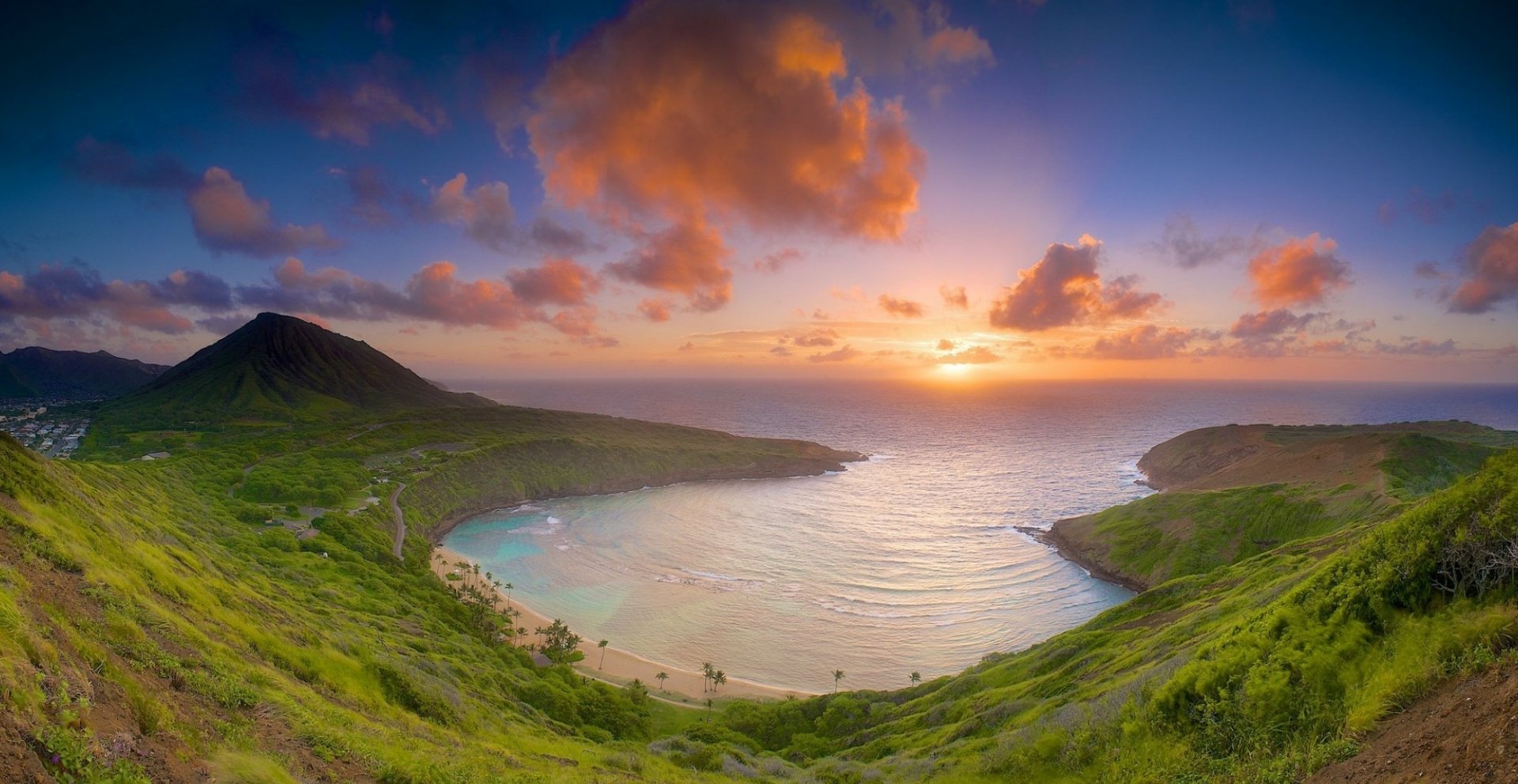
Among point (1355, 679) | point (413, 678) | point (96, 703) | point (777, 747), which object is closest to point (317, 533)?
point (413, 678)

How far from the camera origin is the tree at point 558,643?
59.0m

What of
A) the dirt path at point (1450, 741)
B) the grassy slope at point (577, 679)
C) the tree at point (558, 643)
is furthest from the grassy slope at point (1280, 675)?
the tree at point (558, 643)

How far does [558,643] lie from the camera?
6159 cm

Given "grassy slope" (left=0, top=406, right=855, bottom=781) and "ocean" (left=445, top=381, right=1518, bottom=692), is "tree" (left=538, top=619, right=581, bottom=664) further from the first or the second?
"ocean" (left=445, top=381, right=1518, bottom=692)

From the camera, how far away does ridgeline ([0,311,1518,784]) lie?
14.9 m

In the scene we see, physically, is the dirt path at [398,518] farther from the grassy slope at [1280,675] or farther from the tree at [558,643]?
the grassy slope at [1280,675]

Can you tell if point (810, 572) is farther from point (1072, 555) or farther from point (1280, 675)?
point (1280, 675)

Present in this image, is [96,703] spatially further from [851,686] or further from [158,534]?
[851,686]

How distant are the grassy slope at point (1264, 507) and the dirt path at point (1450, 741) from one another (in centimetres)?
6238

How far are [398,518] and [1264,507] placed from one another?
135 m

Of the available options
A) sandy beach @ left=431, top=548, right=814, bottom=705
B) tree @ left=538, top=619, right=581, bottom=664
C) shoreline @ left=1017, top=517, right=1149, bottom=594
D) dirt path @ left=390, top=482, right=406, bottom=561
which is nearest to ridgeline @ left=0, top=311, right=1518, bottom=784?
shoreline @ left=1017, top=517, right=1149, bottom=594

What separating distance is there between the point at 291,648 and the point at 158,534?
22449 millimetres

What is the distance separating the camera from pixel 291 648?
2800cm

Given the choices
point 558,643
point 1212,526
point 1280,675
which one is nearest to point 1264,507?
point 1212,526
